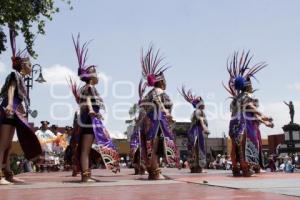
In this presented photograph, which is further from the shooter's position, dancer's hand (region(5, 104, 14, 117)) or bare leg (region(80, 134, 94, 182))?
bare leg (region(80, 134, 94, 182))

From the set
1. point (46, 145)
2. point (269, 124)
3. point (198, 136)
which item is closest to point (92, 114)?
point (269, 124)

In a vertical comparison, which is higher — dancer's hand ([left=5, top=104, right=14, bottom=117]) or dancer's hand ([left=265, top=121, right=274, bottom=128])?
dancer's hand ([left=5, top=104, right=14, bottom=117])

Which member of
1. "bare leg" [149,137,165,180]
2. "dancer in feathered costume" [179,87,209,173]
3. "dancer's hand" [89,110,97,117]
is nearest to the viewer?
"dancer's hand" [89,110,97,117]

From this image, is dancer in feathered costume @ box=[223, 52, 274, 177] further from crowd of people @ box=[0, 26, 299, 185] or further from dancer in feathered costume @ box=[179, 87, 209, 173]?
dancer in feathered costume @ box=[179, 87, 209, 173]

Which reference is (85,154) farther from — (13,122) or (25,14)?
(25,14)

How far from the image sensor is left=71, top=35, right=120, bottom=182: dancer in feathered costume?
27.7 feet

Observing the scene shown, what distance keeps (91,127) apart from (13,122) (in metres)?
1.24

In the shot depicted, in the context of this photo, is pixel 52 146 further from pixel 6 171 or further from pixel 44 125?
pixel 6 171

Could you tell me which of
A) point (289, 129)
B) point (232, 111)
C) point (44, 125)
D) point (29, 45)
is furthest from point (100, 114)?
point (289, 129)

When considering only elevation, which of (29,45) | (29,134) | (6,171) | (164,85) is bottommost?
(6,171)

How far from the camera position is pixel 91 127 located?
852 centimetres

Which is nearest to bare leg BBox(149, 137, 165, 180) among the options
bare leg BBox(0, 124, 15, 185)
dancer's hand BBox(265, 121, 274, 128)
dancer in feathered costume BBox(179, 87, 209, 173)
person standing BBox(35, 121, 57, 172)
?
dancer's hand BBox(265, 121, 274, 128)

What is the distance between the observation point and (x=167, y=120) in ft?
29.7

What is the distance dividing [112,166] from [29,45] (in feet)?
41.0
